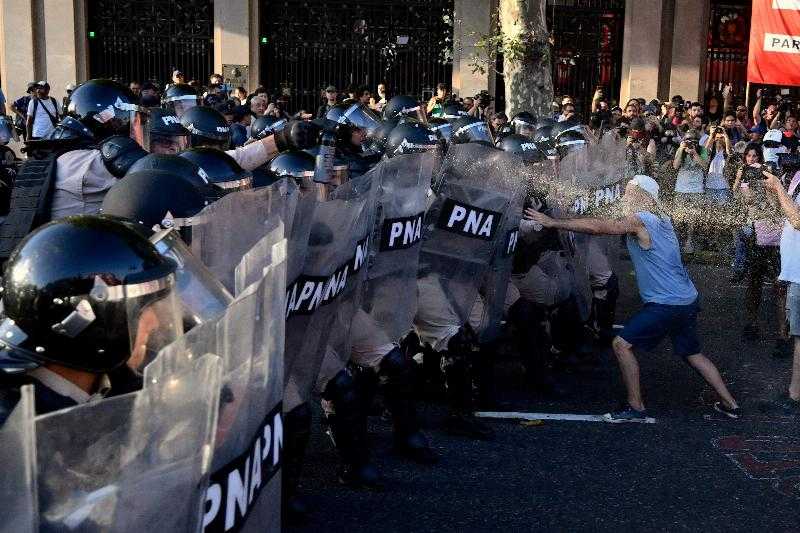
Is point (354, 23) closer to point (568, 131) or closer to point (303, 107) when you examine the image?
point (303, 107)

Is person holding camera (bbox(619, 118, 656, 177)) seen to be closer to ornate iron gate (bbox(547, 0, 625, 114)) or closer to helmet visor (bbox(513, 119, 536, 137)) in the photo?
helmet visor (bbox(513, 119, 536, 137))

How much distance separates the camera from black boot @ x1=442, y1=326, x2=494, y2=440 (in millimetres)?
6375

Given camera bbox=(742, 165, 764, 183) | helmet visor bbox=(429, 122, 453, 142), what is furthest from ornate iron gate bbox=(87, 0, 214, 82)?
helmet visor bbox=(429, 122, 453, 142)

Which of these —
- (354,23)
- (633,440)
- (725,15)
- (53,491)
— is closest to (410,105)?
(633,440)

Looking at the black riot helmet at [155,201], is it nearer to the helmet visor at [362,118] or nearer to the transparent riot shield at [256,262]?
the transparent riot shield at [256,262]

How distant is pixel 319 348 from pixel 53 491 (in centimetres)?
293

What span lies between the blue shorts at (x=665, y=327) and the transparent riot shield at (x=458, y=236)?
1117 mm

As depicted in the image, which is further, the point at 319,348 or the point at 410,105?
the point at 410,105

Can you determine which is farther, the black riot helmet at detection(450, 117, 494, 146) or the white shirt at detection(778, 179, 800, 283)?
the black riot helmet at detection(450, 117, 494, 146)

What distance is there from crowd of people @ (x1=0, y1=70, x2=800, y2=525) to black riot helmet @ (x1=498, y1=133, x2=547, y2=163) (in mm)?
34

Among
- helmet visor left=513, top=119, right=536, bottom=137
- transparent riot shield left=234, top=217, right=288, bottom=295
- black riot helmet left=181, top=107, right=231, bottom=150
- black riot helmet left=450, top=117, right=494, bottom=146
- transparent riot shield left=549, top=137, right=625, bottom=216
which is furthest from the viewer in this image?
helmet visor left=513, top=119, right=536, bottom=137

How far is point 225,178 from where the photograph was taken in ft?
16.2

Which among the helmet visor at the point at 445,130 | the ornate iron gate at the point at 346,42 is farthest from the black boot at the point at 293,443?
the ornate iron gate at the point at 346,42

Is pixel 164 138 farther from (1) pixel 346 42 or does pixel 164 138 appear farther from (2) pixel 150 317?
(1) pixel 346 42
